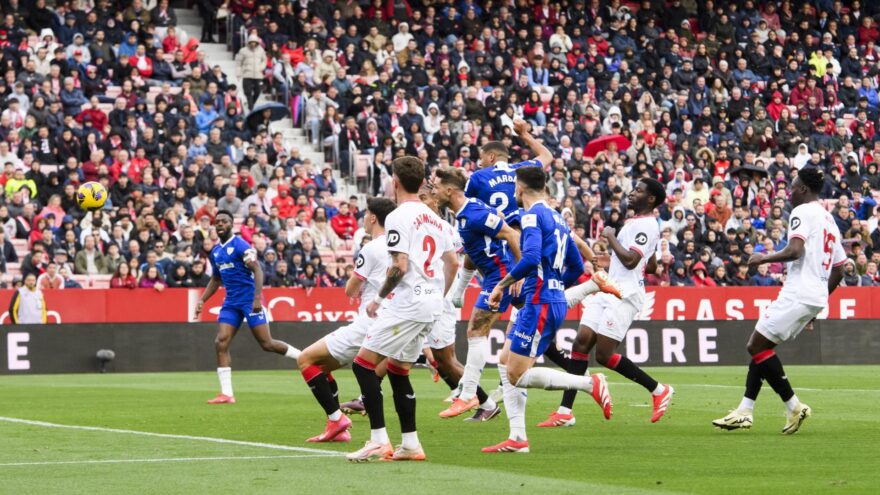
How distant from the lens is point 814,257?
1363 centimetres

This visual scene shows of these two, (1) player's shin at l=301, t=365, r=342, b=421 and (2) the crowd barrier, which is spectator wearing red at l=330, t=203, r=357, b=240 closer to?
(2) the crowd barrier

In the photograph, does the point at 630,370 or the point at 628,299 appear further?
the point at 628,299

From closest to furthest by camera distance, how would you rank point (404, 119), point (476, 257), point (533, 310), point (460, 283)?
point (533, 310), point (476, 257), point (460, 283), point (404, 119)

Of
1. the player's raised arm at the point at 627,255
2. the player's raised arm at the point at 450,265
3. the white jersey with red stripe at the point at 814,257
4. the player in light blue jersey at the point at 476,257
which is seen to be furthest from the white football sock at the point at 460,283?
the white jersey with red stripe at the point at 814,257

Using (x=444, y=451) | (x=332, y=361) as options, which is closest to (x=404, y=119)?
(x=332, y=361)

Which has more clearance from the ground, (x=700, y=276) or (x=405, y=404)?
(x=405, y=404)

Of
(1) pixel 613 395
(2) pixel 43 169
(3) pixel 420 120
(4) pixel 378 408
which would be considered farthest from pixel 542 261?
(3) pixel 420 120

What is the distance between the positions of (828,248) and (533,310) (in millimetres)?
3272

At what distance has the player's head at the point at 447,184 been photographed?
1466cm

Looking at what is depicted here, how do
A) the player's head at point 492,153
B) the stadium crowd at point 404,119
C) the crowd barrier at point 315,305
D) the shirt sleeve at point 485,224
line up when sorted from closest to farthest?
the shirt sleeve at point 485,224, the player's head at point 492,153, the crowd barrier at point 315,305, the stadium crowd at point 404,119

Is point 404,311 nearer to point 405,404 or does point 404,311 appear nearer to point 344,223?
point 405,404

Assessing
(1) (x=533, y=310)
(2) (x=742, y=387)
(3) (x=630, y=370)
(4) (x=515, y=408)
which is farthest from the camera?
(2) (x=742, y=387)

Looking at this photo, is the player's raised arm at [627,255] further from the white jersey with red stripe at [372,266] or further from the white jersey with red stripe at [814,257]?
the white jersey with red stripe at [372,266]

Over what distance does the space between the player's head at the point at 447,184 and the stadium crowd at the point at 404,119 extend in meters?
15.3
